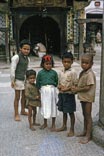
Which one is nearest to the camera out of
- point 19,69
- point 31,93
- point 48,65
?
point 48,65

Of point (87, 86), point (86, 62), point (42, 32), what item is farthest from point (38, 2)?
point (87, 86)

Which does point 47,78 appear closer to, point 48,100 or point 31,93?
point 48,100

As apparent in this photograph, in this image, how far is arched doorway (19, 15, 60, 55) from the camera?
2377cm

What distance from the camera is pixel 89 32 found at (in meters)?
31.0

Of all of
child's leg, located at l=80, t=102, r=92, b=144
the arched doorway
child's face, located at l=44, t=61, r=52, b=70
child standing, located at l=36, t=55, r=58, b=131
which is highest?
the arched doorway

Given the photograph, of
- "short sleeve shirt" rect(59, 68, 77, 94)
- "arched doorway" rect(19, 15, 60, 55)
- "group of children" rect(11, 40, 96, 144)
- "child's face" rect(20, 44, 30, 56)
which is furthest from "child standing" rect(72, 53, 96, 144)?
"arched doorway" rect(19, 15, 60, 55)

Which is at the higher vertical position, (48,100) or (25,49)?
(25,49)

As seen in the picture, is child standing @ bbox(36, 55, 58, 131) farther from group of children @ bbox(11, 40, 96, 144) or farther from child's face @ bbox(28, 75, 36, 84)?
child's face @ bbox(28, 75, 36, 84)

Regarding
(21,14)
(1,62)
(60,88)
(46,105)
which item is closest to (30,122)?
(46,105)

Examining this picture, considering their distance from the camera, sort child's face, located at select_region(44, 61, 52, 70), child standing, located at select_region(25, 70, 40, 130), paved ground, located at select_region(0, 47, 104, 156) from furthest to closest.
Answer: child standing, located at select_region(25, 70, 40, 130), child's face, located at select_region(44, 61, 52, 70), paved ground, located at select_region(0, 47, 104, 156)

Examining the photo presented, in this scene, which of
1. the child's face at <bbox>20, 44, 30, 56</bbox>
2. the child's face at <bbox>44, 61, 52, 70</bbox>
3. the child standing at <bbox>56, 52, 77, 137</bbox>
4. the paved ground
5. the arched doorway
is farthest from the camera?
the arched doorway

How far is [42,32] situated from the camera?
24016mm

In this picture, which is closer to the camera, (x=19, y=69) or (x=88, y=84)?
(x=88, y=84)

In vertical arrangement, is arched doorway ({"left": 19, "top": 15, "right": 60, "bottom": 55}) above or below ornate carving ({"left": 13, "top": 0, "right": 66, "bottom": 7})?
below
